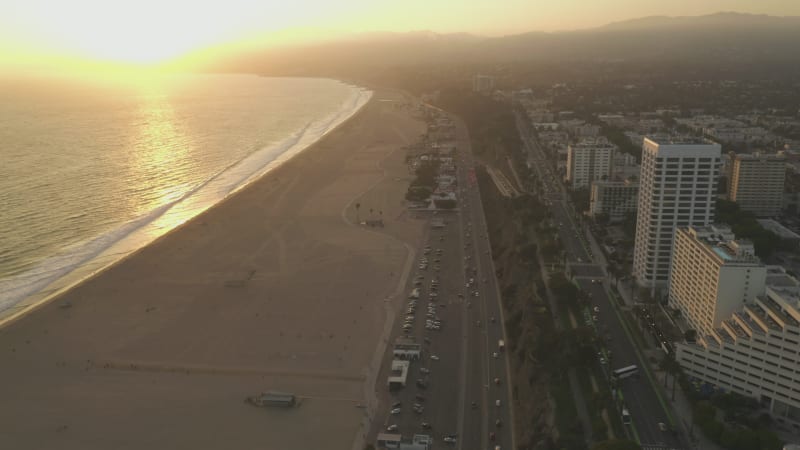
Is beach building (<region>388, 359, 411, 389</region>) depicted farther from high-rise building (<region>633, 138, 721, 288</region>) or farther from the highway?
high-rise building (<region>633, 138, 721, 288</region>)

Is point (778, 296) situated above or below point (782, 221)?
above

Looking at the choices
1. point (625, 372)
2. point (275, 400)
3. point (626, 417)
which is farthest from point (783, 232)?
point (275, 400)

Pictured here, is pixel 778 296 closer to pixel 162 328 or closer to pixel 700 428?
pixel 700 428

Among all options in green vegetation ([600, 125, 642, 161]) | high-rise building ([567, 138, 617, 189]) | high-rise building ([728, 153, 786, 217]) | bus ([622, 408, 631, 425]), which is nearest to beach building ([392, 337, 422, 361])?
bus ([622, 408, 631, 425])

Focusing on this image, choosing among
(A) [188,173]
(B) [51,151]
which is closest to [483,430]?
(A) [188,173]

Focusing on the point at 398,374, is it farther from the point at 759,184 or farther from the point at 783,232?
the point at 759,184
